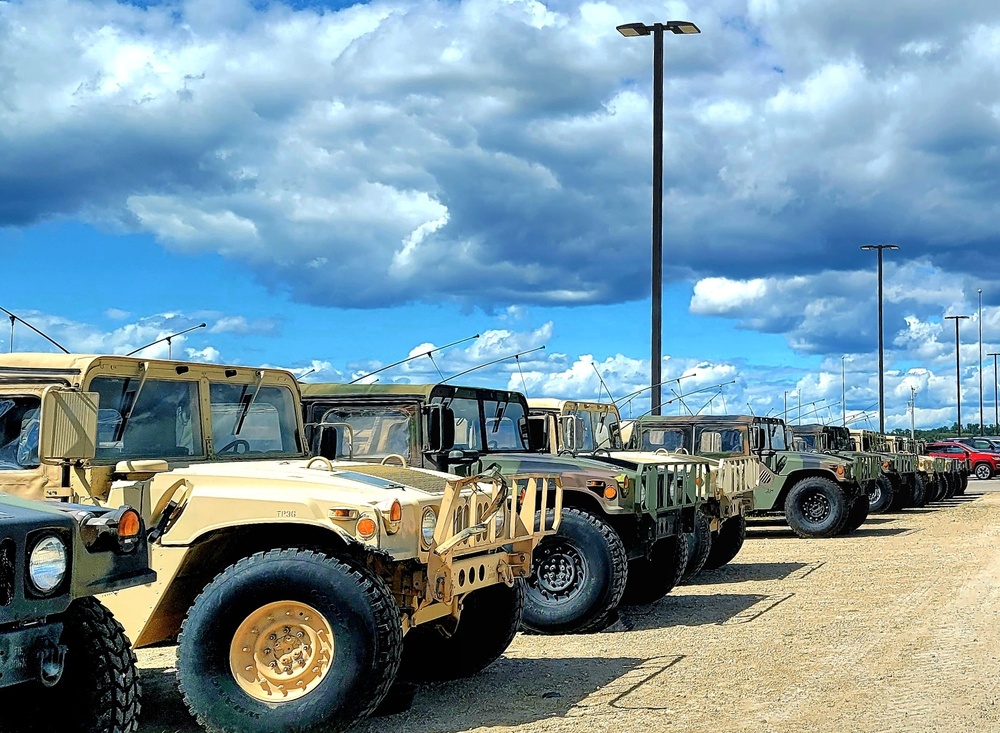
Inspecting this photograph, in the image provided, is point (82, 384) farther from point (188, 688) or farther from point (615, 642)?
point (615, 642)

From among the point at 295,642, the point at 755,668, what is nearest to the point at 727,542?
the point at 755,668

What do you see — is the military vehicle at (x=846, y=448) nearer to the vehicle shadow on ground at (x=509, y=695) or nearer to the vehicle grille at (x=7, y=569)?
the vehicle shadow on ground at (x=509, y=695)

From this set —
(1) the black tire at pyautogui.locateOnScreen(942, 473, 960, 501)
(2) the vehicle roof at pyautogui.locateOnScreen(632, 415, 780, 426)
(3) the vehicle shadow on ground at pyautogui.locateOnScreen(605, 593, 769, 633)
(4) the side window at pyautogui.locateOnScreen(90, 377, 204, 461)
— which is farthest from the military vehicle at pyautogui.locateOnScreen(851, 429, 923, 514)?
(4) the side window at pyautogui.locateOnScreen(90, 377, 204, 461)

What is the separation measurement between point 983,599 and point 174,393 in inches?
294

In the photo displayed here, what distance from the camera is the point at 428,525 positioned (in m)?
6.41

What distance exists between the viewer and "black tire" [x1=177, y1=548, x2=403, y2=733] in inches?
235

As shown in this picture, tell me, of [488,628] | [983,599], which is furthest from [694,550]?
[488,628]

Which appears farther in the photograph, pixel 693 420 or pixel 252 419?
pixel 693 420

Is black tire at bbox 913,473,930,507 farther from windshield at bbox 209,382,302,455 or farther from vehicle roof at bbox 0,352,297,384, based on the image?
vehicle roof at bbox 0,352,297,384

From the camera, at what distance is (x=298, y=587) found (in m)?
6.06

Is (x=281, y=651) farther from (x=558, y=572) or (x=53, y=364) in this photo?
(x=558, y=572)

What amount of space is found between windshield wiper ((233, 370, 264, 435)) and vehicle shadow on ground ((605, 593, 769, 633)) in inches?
145

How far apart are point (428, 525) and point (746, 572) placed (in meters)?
8.73

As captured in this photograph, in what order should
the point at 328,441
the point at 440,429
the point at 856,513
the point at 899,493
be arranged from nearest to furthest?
the point at 328,441
the point at 440,429
the point at 856,513
the point at 899,493
